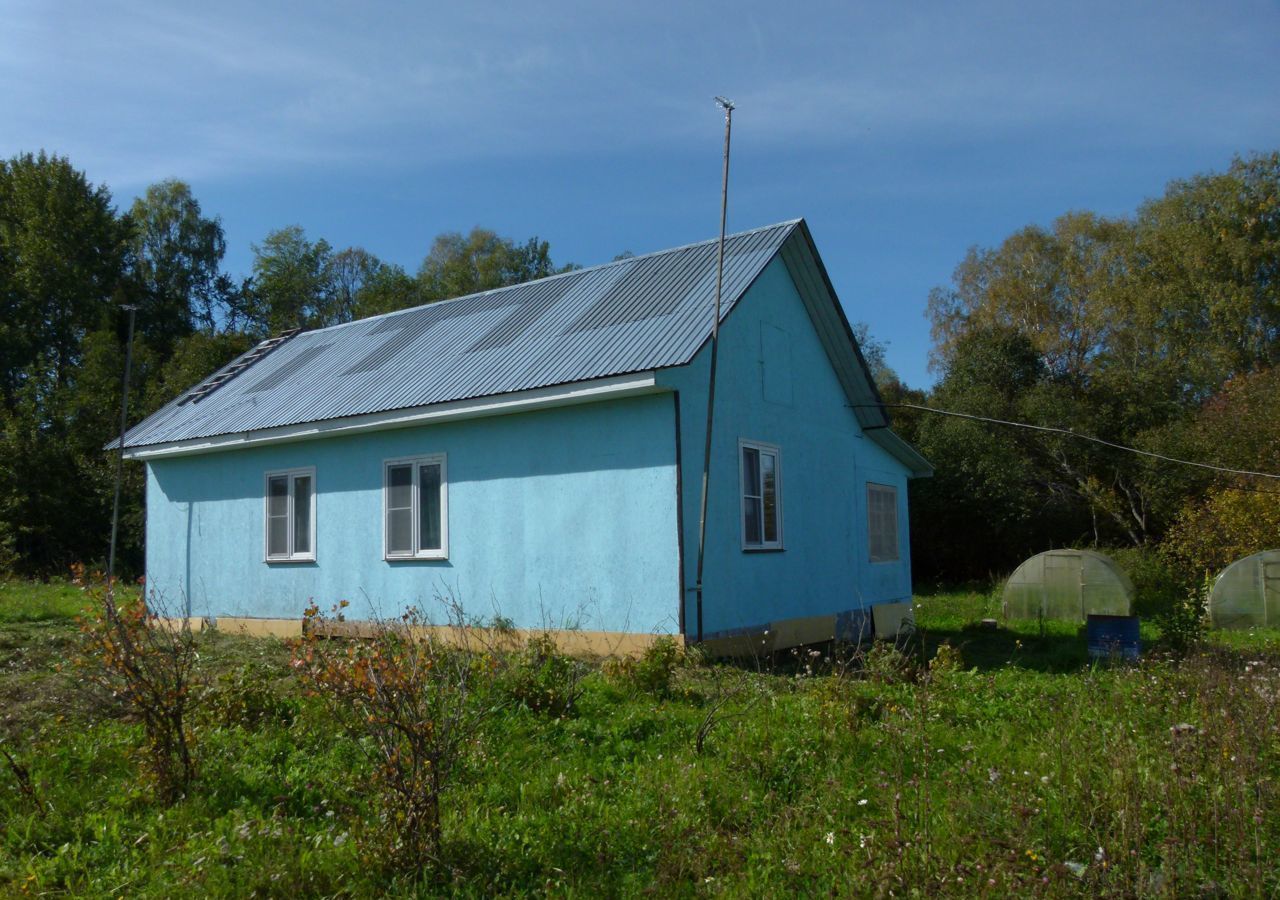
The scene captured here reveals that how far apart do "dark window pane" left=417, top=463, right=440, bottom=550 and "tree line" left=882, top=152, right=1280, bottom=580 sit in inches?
785

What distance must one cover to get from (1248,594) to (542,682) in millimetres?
17115

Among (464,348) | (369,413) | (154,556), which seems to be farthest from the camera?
(154,556)

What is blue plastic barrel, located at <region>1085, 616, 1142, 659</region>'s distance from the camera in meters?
13.2

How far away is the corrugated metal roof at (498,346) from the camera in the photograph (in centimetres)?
1273

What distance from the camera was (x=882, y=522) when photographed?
18.1 m

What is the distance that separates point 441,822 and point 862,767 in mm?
2776

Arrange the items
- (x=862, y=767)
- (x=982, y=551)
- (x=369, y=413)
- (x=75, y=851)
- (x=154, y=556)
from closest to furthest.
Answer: (x=75, y=851) < (x=862, y=767) < (x=369, y=413) < (x=154, y=556) < (x=982, y=551)

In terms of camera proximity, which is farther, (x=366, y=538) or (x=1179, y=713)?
(x=366, y=538)

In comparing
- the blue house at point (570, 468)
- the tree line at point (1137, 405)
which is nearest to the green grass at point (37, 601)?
the blue house at point (570, 468)

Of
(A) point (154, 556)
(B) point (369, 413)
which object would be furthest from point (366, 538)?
(A) point (154, 556)

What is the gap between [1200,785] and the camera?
18.2 ft

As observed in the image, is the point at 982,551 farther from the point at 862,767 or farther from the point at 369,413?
the point at 862,767

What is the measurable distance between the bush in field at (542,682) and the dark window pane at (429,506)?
4.35 m

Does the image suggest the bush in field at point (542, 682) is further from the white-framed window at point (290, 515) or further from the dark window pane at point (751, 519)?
the white-framed window at point (290, 515)
